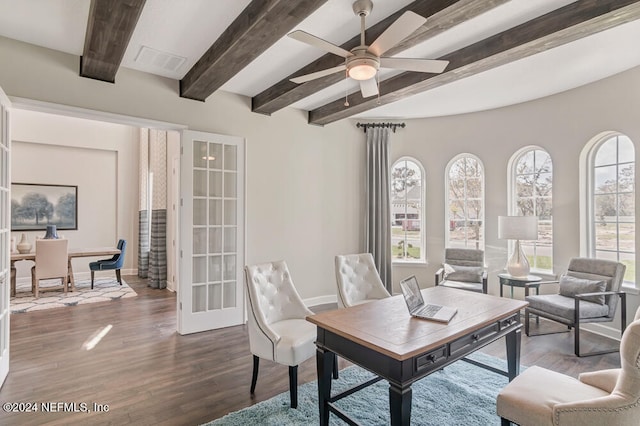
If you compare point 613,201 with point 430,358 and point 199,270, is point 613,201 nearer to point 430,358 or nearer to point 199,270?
point 430,358

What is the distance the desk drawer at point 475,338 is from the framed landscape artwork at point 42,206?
8.28 m

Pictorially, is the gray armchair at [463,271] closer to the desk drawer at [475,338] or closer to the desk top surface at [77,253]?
the desk drawer at [475,338]

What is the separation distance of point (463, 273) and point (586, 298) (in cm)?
142

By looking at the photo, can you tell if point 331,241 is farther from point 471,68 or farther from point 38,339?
point 38,339

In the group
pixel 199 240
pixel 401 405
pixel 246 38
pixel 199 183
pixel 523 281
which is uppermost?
pixel 246 38

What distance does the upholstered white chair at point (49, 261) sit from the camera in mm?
5754

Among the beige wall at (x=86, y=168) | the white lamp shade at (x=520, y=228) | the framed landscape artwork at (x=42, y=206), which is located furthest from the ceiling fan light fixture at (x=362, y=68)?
the framed landscape artwork at (x=42, y=206)

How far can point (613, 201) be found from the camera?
4172mm

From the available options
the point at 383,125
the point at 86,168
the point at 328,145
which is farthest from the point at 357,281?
the point at 86,168

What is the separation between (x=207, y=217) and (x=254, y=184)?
0.79 m

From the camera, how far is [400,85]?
3.79 m

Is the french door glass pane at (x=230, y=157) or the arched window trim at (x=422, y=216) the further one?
the arched window trim at (x=422, y=216)

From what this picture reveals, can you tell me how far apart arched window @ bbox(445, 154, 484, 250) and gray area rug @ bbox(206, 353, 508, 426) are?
9.30ft

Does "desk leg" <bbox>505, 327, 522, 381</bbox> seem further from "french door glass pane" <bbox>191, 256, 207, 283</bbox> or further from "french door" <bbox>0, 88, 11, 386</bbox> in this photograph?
"french door" <bbox>0, 88, 11, 386</bbox>
